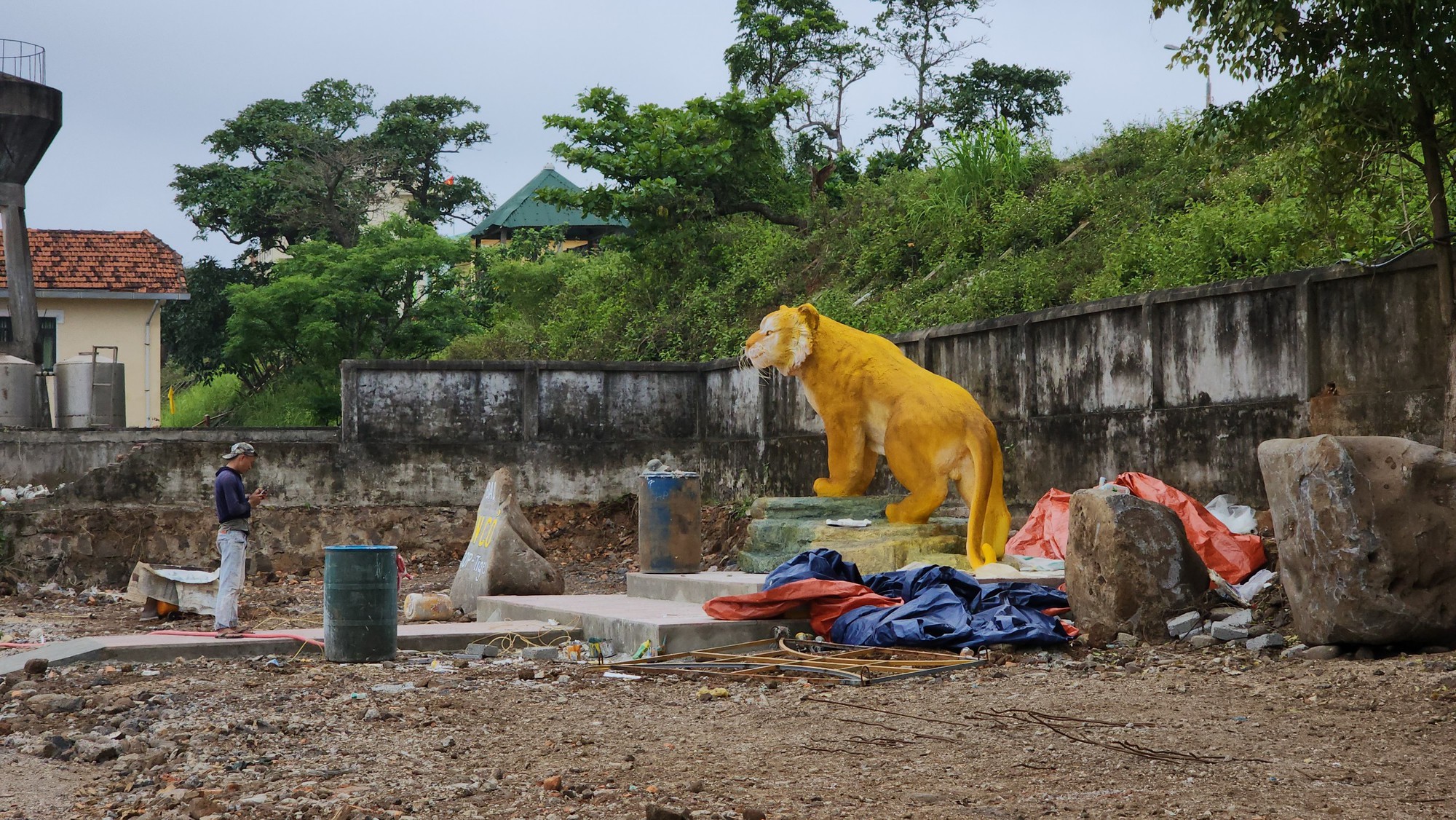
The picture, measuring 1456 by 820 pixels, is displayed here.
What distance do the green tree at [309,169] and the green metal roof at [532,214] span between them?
15.5ft

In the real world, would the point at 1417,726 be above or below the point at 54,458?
below

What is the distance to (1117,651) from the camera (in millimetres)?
7492

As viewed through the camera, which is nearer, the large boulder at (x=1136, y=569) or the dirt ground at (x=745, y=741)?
the dirt ground at (x=745, y=741)

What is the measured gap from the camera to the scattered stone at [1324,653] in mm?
6789

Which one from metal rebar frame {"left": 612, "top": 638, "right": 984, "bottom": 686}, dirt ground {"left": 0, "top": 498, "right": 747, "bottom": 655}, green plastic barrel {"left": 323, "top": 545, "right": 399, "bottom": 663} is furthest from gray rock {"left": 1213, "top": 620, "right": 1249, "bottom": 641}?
dirt ground {"left": 0, "top": 498, "right": 747, "bottom": 655}

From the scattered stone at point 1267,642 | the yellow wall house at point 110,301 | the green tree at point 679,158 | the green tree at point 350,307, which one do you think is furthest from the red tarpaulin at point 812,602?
the yellow wall house at point 110,301

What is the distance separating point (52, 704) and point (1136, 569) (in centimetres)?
580

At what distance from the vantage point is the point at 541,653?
873 centimetres

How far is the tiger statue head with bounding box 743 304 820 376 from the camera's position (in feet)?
35.1

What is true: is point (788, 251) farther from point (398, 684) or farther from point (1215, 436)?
point (398, 684)

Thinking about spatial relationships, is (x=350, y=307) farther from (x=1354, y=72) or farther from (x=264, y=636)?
(x=1354, y=72)

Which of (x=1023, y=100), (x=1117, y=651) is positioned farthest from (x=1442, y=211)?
(x=1023, y=100)

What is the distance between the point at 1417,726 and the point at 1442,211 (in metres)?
3.69

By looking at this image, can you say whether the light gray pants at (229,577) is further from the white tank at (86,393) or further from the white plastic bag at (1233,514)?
the white tank at (86,393)
